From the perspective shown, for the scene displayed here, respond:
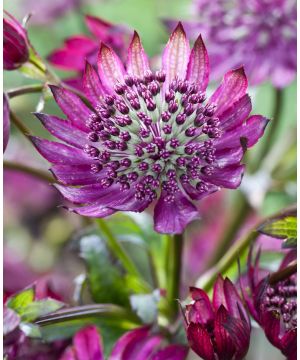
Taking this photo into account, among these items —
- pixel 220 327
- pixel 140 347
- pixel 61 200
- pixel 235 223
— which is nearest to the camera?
pixel 220 327

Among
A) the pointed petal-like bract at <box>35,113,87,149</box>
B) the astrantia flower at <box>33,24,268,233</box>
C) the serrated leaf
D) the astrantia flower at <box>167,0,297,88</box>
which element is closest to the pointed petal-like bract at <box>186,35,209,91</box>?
the astrantia flower at <box>33,24,268,233</box>

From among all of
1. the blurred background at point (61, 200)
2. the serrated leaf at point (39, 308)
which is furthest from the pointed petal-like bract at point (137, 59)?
the blurred background at point (61, 200)

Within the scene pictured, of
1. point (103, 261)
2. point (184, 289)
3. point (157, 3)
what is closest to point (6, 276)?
point (184, 289)

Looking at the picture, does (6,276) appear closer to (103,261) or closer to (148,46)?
(103,261)

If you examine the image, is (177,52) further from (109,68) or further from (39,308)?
(39,308)

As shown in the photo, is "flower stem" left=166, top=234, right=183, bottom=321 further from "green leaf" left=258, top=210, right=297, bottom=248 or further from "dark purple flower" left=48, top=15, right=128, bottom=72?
"dark purple flower" left=48, top=15, right=128, bottom=72

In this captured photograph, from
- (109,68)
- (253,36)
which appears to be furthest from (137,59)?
(253,36)
